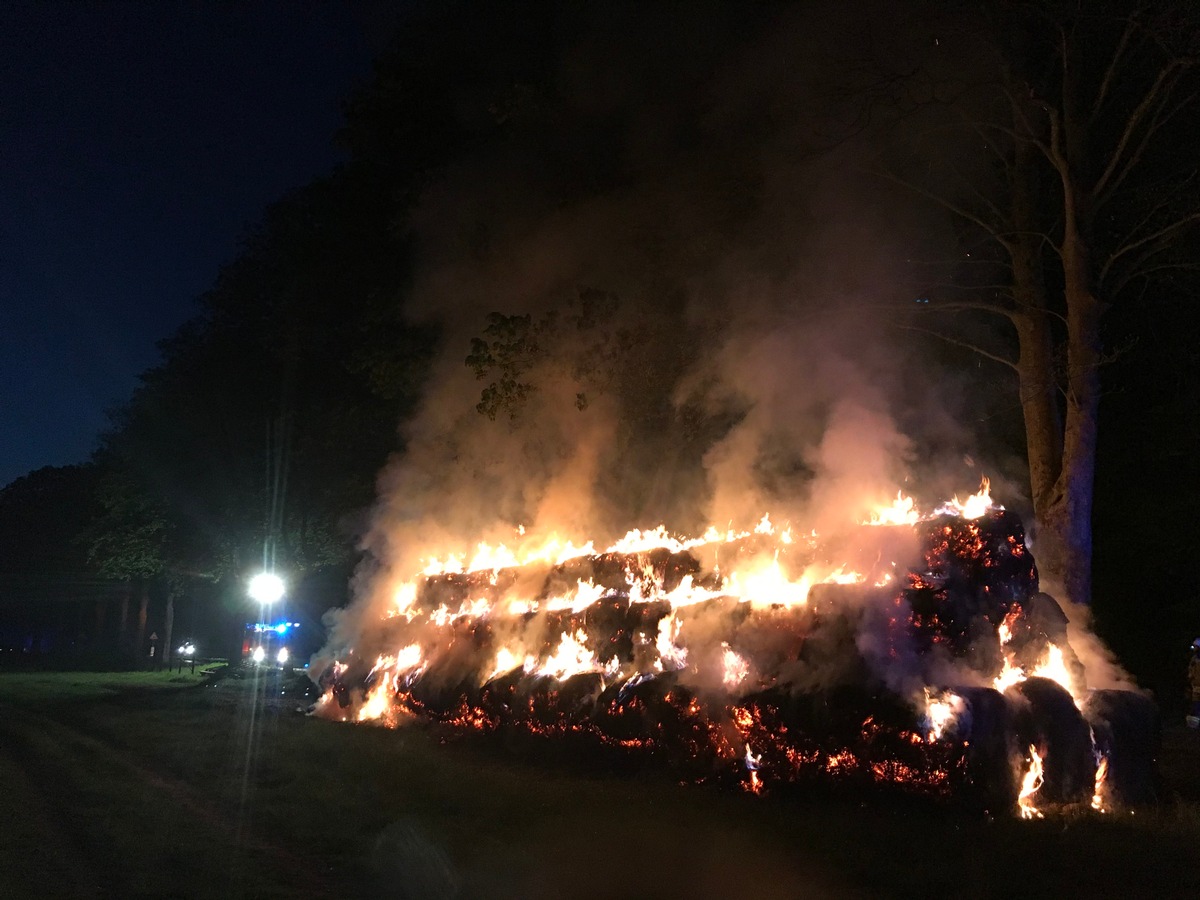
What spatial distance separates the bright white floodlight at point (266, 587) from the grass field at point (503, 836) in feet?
51.4

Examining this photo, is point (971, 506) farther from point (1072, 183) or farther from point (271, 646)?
point (271, 646)

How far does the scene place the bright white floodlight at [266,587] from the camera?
91.6 ft

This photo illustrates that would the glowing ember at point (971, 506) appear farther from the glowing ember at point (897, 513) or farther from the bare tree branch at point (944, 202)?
the bare tree branch at point (944, 202)

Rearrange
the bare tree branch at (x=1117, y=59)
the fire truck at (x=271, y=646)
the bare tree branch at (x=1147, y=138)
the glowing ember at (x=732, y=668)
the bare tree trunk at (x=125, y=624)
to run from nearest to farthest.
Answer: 1. the glowing ember at (x=732, y=668)
2. the bare tree branch at (x=1117, y=59)
3. the bare tree branch at (x=1147, y=138)
4. the fire truck at (x=271, y=646)
5. the bare tree trunk at (x=125, y=624)

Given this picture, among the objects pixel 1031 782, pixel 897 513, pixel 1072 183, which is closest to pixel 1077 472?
pixel 897 513

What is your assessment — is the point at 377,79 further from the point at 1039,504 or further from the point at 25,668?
the point at 25,668

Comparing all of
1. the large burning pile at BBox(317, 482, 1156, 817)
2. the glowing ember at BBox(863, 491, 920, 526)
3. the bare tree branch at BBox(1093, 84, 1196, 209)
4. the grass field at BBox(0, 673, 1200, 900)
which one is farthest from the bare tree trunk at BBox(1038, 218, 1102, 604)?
the grass field at BBox(0, 673, 1200, 900)

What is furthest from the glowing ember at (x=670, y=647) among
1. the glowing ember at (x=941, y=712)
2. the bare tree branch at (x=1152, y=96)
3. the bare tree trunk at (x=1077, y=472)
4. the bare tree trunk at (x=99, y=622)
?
the bare tree trunk at (x=99, y=622)

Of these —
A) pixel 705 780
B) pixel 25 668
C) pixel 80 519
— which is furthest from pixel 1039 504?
pixel 80 519

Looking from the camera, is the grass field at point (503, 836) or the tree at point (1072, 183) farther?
the tree at point (1072, 183)

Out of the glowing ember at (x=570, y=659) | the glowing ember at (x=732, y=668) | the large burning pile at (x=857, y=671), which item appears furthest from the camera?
the glowing ember at (x=570, y=659)

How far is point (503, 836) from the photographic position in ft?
25.1

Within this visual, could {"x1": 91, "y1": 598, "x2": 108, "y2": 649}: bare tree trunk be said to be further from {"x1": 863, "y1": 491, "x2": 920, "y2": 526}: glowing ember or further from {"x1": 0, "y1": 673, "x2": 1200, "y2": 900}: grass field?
{"x1": 863, "y1": 491, "x2": 920, "y2": 526}: glowing ember

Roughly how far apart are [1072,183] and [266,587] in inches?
906
